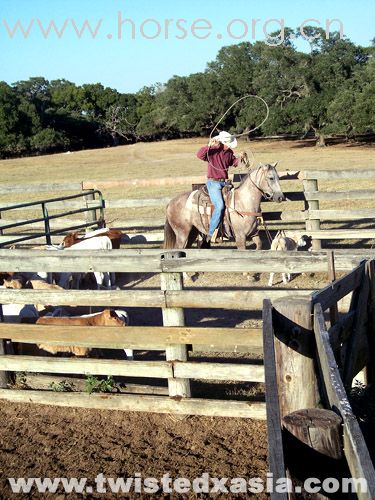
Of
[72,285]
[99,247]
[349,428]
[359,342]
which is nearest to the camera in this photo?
[349,428]

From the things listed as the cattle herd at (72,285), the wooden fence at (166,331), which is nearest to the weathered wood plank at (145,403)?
the wooden fence at (166,331)

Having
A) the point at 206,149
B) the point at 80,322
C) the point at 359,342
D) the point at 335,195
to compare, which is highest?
the point at 206,149

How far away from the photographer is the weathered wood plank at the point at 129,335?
5.04 meters

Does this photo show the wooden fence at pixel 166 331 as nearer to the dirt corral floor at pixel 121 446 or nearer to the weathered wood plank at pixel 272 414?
the dirt corral floor at pixel 121 446

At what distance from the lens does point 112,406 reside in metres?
5.53

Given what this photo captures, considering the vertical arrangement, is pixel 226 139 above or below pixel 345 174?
above

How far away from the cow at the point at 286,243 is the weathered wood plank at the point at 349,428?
7245mm

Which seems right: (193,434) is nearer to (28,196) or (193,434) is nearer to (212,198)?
(212,198)

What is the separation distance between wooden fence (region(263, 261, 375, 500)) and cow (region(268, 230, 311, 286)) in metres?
5.25

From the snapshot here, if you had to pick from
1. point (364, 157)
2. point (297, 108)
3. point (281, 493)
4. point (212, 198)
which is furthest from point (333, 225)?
point (297, 108)

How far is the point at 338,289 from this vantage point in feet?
14.0

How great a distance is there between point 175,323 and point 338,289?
1590 millimetres

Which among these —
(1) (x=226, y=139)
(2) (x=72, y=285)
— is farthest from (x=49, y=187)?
(2) (x=72, y=285)

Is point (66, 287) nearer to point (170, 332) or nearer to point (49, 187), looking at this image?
point (170, 332)
